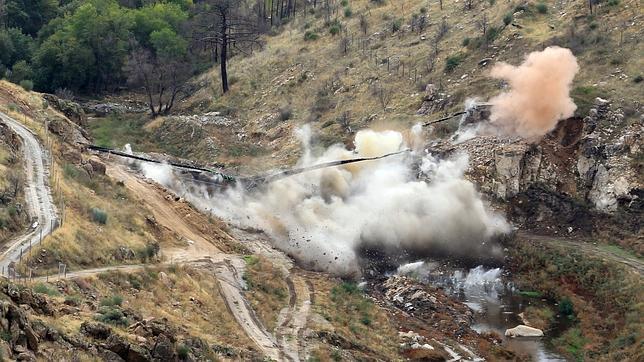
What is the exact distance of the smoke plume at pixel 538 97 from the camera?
55.2m

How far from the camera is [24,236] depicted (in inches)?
1388

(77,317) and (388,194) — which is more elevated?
(77,317)

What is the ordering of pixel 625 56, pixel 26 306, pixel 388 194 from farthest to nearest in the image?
pixel 625 56 < pixel 388 194 < pixel 26 306

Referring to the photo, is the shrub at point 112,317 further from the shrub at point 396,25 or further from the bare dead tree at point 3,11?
the bare dead tree at point 3,11

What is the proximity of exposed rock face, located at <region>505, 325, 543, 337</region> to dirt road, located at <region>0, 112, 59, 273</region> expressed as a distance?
2144cm

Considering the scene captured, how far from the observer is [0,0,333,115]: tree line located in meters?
76.4

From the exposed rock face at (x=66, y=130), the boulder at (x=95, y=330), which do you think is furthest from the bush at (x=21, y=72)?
the boulder at (x=95, y=330)

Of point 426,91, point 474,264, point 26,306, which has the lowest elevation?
point 474,264

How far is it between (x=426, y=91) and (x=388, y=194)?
42.2ft

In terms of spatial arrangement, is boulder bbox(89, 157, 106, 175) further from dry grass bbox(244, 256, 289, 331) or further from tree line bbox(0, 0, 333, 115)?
tree line bbox(0, 0, 333, 115)

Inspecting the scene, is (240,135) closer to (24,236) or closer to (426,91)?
(426,91)

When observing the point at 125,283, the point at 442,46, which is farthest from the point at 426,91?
the point at 125,283

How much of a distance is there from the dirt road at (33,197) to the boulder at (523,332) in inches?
844

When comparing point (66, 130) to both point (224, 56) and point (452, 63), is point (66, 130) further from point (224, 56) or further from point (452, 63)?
point (452, 63)
